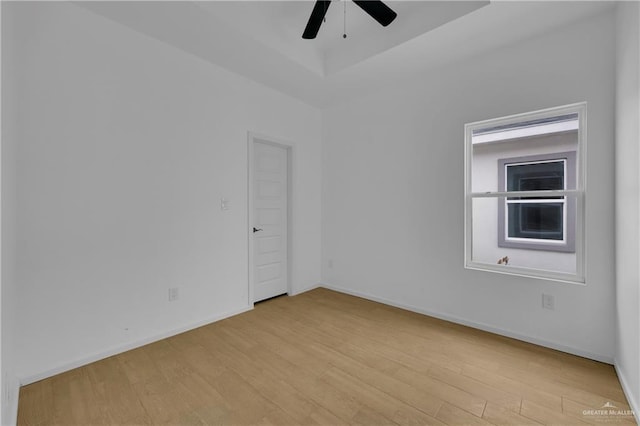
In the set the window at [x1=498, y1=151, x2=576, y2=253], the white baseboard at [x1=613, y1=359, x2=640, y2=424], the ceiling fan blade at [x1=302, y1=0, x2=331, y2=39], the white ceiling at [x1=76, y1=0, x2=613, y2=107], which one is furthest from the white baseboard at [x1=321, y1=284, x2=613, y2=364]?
the ceiling fan blade at [x1=302, y1=0, x2=331, y2=39]

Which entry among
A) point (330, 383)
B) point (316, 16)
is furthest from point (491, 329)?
point (316, 16)

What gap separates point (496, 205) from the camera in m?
2.99

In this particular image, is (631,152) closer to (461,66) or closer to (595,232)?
(595,232)

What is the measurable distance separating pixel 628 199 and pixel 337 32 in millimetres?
2879

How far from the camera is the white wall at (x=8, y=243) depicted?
1.55 metres

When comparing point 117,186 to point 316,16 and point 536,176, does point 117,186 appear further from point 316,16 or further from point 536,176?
point 536,176

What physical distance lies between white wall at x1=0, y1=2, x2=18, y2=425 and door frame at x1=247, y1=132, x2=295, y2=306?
77.5 inches

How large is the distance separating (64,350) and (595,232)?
4388 mm

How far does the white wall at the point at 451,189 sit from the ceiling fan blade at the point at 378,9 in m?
1.25

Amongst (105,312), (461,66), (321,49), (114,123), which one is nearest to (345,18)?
(321,49)

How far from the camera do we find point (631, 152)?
1857 mm

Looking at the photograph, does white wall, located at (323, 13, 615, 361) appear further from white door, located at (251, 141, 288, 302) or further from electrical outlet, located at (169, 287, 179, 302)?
electrical outlet, located at (169, 287, 179, 302)

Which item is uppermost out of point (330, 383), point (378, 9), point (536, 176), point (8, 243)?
point (378, 9)

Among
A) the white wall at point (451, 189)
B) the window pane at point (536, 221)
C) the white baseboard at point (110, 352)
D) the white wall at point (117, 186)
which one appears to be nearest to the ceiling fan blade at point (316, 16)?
the white wall at point (117, 186)
